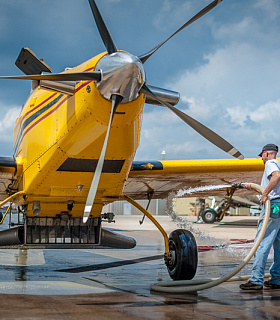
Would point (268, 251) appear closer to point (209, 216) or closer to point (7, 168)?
point (7, 168)

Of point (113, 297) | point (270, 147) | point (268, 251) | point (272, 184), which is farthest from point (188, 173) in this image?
point (113, 297)

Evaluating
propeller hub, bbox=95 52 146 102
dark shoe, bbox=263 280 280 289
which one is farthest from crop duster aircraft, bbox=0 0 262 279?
dark shoe, bbox=263 280 280 289

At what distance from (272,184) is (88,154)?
2.67 meters

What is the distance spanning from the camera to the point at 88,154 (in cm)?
588

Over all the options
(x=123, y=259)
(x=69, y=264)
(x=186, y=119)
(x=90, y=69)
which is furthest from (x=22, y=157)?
(x=123, y=259)

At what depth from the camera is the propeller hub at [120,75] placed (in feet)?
15.7

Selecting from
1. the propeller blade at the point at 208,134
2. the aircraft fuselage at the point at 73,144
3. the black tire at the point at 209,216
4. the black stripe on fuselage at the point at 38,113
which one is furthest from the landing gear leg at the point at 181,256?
the black tire at the point at 209,216

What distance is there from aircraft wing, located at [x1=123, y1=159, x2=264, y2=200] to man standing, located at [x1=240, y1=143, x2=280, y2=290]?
2348 millimetres

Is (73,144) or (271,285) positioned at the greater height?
(73,144)

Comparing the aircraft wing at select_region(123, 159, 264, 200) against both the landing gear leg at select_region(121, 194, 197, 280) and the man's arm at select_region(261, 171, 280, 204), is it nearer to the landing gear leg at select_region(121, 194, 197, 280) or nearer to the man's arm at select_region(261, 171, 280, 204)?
the landing gear leg at select_region(121, 194, 197, 280)

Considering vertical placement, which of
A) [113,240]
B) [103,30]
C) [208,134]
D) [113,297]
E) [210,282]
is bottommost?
[113,297]

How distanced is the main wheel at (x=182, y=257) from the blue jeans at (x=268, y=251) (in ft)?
4.13

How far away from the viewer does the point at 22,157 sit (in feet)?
22.7

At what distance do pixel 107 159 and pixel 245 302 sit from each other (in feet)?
8.74
